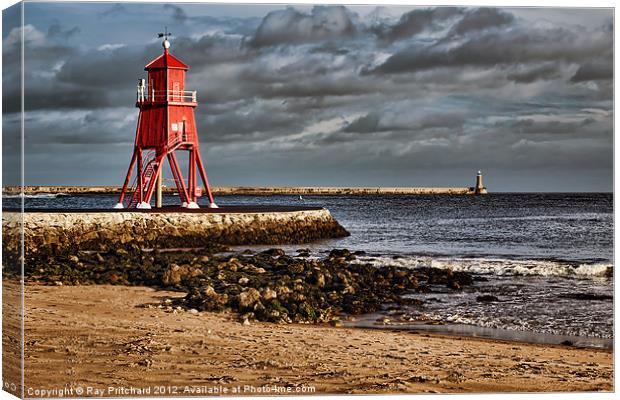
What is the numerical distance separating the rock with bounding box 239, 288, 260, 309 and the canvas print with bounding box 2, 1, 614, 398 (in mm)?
43

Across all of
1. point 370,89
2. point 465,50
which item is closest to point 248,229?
point 370,89

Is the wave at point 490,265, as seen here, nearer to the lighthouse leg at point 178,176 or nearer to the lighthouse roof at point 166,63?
the lighthouse roof at point 166,63

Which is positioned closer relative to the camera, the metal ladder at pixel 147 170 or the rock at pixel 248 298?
the rock at pixel 248 298

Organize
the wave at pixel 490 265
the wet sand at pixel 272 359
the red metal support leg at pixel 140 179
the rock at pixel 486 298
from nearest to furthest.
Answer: the wet sand at pixel 272 359
the rock at pixel 486 298
the wave at pixel 490 265
the red metal support leg at pixel 140 179

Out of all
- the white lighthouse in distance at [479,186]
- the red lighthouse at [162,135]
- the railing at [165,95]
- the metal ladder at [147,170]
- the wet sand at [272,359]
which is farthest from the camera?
the metal ladder at [147,170]

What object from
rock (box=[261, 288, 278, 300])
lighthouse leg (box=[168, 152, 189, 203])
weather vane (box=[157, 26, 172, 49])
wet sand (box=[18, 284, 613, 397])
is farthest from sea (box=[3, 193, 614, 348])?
weather vane (box=[157, 26, 172, 49])

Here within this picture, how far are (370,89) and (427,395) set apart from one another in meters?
3.47

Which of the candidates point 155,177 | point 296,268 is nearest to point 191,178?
point 155,177

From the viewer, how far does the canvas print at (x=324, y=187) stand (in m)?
8.40

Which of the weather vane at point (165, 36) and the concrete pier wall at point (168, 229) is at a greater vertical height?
the weather vane at point (165, 36)

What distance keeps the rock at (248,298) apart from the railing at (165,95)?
260 centimetres

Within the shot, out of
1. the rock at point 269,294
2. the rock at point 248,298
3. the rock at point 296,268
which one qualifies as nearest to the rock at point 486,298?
the rock at point 296,268

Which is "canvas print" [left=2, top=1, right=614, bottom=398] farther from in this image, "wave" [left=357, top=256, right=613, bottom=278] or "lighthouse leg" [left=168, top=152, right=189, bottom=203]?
"lighthouse leg" [left=168, top=152, right=189, bottom=203]

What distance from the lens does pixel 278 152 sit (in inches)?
421
